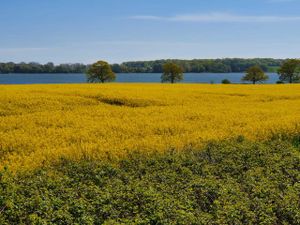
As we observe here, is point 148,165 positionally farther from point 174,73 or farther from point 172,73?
point 172,73

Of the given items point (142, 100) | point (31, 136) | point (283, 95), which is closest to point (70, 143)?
point (31, 136)

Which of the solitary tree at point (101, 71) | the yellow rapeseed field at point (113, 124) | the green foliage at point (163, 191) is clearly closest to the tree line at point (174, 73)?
the solitary tree at point (101, 71)

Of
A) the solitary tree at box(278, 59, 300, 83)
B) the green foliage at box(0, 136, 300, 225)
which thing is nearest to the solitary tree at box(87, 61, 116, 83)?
the solitary tree at box(278, 59, 300, 83)

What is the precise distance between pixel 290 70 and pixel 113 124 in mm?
75574

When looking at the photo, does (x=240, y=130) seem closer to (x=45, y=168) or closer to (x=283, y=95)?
(x=45, y=168)

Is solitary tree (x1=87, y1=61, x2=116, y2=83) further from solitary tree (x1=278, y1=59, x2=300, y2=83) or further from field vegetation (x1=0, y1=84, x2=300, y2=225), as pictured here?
field vegetation (x1=0, y1=84, x2=300, y2=225)

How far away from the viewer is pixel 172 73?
280 feet

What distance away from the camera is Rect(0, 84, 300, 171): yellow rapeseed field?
13242 mm

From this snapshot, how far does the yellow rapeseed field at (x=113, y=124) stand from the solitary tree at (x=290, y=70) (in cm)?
6439

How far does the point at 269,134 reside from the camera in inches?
637

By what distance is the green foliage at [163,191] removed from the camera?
8.16 m

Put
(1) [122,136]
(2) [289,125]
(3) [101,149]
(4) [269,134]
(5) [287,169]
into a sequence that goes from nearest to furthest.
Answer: (5) [287,169]
(3) [101,149]
(1) [122,136]
(4) [269,134]
(2) [289,125]

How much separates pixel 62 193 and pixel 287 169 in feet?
17.4

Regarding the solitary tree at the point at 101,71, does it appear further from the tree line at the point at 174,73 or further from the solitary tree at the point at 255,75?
the solitary tree at the point at 255,75
